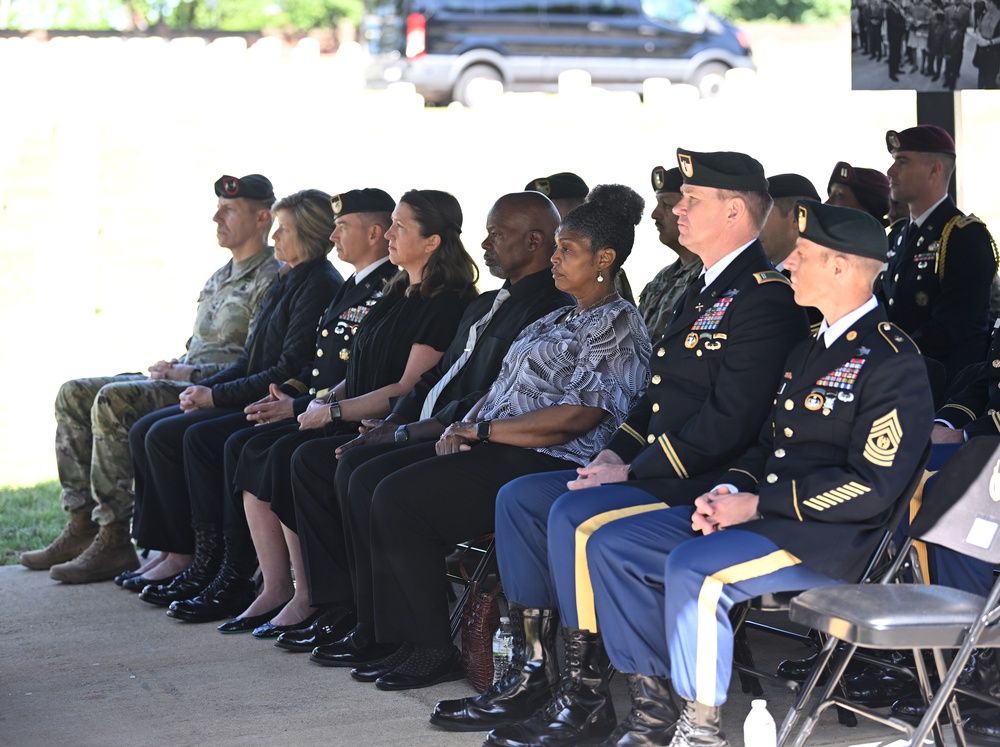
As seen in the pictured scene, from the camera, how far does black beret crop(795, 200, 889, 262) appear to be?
3.85 m

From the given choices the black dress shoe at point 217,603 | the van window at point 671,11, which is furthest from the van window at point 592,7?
the black dress shoe at point 217,603

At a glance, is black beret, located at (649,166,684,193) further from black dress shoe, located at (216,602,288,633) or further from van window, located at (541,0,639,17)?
van window, located at (541,0,639,17)

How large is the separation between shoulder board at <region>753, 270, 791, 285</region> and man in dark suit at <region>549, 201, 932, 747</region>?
224 millimetres

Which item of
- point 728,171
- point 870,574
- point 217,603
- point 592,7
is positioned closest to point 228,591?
point 217,603

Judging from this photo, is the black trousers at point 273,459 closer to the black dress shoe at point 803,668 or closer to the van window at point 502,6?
the black dress shoe at point 803,668

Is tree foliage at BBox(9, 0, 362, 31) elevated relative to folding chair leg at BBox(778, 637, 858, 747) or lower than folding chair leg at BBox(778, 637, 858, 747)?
elevated

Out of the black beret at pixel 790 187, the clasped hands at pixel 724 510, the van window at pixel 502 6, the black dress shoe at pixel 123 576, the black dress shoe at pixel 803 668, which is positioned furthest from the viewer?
the van window at pixel 502 6

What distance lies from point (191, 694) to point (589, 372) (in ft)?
5.65

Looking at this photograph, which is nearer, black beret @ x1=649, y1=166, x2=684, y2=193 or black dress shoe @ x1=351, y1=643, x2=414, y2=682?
black dress shoe @ x1=351, y1=643, x2=414, y2=682

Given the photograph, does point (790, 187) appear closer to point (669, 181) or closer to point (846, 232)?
point (669, 181)

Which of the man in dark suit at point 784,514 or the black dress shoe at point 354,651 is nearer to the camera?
the man in dark suit at point 784,514

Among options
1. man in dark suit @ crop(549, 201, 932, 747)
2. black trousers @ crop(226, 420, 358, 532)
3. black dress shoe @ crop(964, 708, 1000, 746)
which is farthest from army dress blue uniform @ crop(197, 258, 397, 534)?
black dress shoe @ crop(964, 708, 1000, 746)

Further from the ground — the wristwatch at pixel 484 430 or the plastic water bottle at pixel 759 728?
the wristwatch at pixel 484 430

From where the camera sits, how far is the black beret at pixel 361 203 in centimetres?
605
